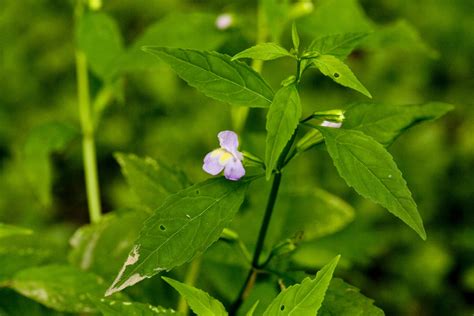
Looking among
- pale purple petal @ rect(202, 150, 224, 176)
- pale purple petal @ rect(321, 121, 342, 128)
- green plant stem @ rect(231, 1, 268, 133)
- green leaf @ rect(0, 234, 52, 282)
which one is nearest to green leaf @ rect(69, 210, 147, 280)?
green leaf @ rect(0, 234, 52, 282)

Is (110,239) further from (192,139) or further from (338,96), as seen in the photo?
(338,96)

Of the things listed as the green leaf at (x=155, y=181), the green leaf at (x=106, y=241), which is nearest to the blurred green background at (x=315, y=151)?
the green leaf at (x=106, y=241)

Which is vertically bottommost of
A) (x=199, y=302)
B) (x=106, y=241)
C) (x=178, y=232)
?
(x=106, y=241)

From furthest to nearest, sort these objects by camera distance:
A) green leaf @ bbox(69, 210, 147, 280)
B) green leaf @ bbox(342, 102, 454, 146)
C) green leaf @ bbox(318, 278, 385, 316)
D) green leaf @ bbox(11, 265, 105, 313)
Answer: green leaf @ bbox(69, 210, 147, 280), green leaf @ bbox(11, 265, 105, 313), green leaf @ bbox(342, 102, 454, 146), green leaf @ bbox(318, 278, 385, 316)

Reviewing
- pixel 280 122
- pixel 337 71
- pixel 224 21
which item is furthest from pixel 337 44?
pixel 224 21

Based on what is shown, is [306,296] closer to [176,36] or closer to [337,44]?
[337,44]

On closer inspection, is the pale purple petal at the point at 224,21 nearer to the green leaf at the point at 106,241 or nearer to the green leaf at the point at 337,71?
the green leaf at the point at 106,241

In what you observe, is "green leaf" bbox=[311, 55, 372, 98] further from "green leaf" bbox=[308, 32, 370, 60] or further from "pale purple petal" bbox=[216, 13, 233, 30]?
"pale purple petal" bbox=[216, 13, 233, 30]
